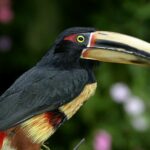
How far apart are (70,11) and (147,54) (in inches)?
114

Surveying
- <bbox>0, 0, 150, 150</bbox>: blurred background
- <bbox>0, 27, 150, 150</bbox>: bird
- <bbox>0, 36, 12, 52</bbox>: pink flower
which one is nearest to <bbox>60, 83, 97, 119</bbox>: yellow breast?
<bbox>0, 27, 150, 150</bbox>: bird

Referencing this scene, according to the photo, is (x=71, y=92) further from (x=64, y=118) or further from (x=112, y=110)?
(x=112, y=110)

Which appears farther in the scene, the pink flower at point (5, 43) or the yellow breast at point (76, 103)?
the pink flower at point (5, 43)

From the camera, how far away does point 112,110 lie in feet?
17.2

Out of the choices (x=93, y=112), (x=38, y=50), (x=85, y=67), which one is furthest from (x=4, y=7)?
(x=85, y=67)

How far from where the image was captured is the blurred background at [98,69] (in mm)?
5066

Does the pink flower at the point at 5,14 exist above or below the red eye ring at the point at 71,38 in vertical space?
below

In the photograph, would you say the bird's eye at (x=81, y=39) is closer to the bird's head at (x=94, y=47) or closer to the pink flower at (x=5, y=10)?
the bird's head at (x=94, y=47)

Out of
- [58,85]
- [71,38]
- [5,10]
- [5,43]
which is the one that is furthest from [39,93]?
[5,43]

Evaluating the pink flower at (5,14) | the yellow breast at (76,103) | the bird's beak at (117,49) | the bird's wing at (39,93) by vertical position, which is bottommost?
the pink flower at (5,14)

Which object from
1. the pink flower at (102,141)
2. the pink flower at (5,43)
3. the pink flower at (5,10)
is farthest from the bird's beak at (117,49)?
the pink flower at (5,43)

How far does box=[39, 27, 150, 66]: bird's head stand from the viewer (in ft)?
9.94

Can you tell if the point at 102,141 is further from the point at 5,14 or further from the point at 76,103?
the point at 76,103

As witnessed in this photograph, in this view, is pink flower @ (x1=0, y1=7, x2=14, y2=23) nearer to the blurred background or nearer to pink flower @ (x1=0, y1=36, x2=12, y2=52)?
the blurred background
